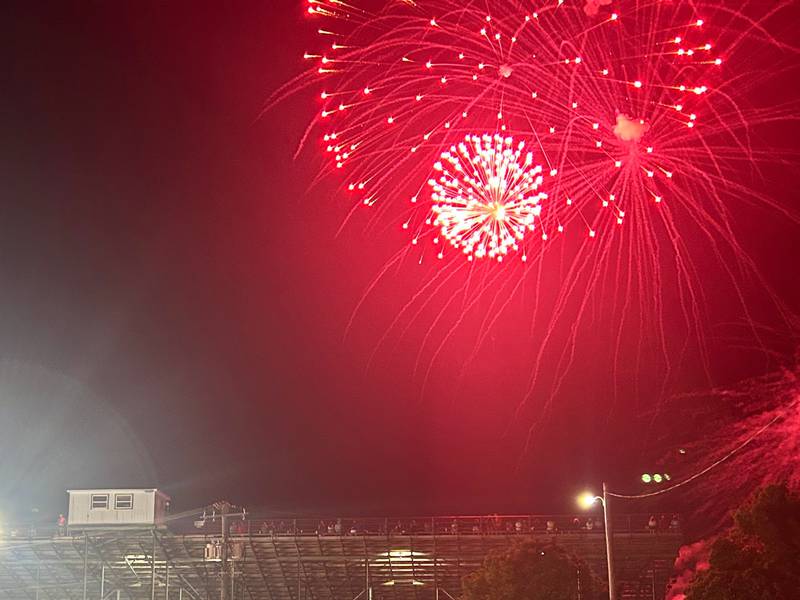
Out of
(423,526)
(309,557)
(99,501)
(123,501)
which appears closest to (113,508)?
(123,501)

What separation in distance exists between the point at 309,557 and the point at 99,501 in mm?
12540

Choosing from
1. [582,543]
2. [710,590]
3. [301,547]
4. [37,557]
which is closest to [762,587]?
[710,590]

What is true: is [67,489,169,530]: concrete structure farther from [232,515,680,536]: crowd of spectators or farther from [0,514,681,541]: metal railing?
[232,515,680,536]: crowd of spectators

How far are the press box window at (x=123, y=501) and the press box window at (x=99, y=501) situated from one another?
57cm

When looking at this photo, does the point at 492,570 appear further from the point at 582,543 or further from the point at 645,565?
the point at 645,565

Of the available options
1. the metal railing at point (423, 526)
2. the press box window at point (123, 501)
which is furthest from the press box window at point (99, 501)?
the metal railing at point (423, 526)

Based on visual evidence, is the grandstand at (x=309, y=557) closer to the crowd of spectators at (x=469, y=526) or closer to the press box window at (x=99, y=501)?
the crowd of spectators at (x=469, y=526)

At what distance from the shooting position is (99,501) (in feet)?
196

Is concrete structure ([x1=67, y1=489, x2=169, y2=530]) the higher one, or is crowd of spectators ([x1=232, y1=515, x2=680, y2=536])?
concrete structure ([x1=67, y1=489, x2=169, y2=530])

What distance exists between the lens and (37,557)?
62031 millimetres

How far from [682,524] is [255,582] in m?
25.6

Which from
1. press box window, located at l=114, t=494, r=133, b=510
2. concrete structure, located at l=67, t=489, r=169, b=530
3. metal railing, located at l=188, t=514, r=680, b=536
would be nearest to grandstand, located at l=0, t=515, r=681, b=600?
metal railing, located at l=188, t=514, r=680, b=536

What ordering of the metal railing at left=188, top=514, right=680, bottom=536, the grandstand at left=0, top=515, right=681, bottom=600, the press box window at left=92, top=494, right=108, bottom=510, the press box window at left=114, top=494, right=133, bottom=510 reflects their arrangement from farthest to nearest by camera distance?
the press box window at left=92, top=494, right=108, bottom=510 < the press box window at left=114, top=494, right=133, bottom=510 < the grandstand at left=0, top=515, right=681, bottom=600 < the metal railing at left=188, top=514, right=680, bottom=536

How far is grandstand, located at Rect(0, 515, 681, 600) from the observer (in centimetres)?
5844
